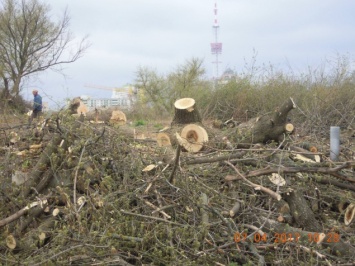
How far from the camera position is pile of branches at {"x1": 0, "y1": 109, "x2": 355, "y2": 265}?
3.20 metres

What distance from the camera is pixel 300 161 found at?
4785mm

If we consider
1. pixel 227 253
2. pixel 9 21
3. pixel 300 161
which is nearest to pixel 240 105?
pixel 300 161

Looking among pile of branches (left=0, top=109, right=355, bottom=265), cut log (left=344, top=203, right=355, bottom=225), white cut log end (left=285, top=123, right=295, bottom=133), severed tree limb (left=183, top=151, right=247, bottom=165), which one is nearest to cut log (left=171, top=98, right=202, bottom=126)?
white cut log end (left=285, top=123, right=295, bottom=133)

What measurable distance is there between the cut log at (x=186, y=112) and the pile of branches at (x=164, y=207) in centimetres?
318

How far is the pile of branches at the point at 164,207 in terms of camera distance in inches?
126

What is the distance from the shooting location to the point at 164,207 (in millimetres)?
3596

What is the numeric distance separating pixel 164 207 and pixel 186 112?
4.70 m

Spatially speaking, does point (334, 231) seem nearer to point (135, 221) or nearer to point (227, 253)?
point (227, 253)

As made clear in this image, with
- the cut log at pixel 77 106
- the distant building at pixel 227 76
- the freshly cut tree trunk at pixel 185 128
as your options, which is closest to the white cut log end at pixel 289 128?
the freshly cut tree trunk at pixel 185 128

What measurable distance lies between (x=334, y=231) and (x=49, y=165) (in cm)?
287

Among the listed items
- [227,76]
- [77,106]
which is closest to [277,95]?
[227,76]

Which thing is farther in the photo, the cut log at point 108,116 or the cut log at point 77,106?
the cut log at point 108,116

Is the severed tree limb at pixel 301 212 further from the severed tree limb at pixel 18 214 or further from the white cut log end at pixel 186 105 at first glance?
the white cut log end at pixel 186 105

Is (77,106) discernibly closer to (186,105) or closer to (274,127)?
(186,105)
